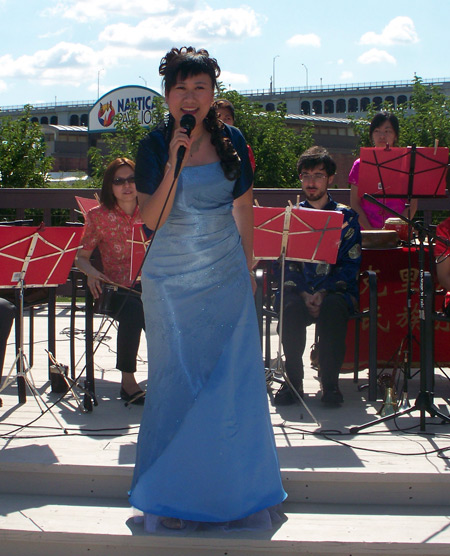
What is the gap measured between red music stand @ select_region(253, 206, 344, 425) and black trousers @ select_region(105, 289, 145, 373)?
89cm

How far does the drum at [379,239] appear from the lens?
5.01 m

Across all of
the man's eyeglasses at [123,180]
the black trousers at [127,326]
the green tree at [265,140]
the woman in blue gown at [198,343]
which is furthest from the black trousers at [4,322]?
the green tree at [265,140]

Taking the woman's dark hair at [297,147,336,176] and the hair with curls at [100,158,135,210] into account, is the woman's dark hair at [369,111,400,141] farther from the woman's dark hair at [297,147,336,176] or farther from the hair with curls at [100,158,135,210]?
the hair with curls at [100,158,135,210]

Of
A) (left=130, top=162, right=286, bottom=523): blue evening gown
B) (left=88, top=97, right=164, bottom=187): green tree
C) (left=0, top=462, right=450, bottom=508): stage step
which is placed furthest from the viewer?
(left=88, top=97, right=164, bottom=187): green tree

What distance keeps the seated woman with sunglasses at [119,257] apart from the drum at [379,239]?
153 centimetres

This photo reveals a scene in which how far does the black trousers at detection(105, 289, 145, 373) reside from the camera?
473cm

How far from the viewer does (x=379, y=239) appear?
5031mm

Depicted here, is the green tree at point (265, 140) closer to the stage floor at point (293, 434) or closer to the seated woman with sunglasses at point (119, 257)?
the seated woman with sunglasses at point (119, 257)

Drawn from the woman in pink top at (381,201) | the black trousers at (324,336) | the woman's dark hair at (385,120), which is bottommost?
the black trousers at (324,336)

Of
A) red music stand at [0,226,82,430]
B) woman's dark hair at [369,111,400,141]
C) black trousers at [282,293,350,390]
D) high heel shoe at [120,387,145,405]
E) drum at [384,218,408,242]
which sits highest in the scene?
woman's dark hair at [369,111,400,141]

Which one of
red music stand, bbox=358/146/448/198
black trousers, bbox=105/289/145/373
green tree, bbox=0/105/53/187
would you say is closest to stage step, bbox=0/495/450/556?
black trousers, bbox=105/289/145/373

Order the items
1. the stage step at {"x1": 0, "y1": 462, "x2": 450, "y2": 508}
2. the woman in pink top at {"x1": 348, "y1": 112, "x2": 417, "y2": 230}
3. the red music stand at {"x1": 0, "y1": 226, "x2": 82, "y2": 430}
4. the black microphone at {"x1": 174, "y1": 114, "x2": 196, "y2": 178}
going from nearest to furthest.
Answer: the black microphone at {"x1": 174, "y1": 114, "x2": 196, "y2": 178}
the stage step at {"x1": 0, "y1": 462, "x2": 450, "y2": 508}
the red music stand at {"x1": 0, "y1": 226, "x2": 82, "y2": 430}
the woman in pink top at {"x1": 348, "y1": 112, "x2": 417, "y2": 230}

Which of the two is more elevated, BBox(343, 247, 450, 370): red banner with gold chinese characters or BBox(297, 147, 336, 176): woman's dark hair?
BBox(297, 147, 336, 176): woman's dark hair

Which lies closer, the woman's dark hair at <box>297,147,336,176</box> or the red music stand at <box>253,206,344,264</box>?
the red music stand at <box>253,206,344,264</box>
